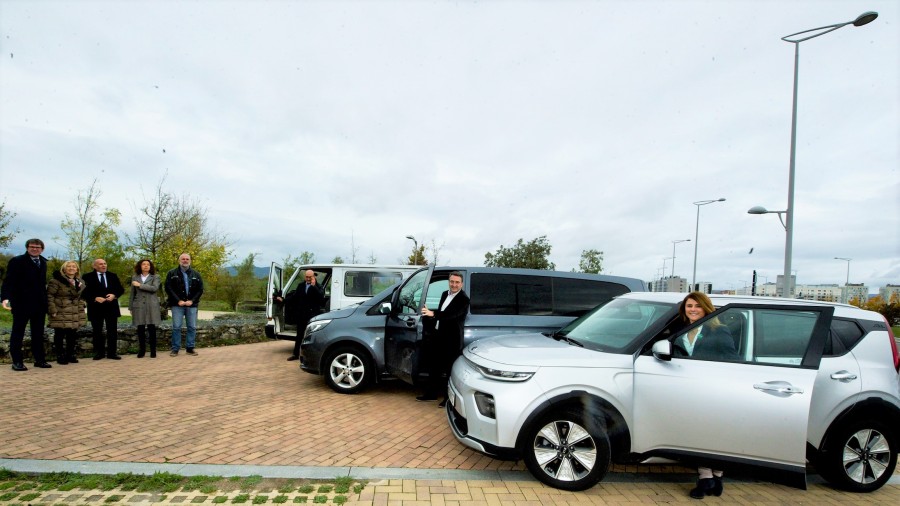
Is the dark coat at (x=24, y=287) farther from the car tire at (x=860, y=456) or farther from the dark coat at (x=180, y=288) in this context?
the car tire at (x=860, y=456)

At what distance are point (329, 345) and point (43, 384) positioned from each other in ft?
12.6

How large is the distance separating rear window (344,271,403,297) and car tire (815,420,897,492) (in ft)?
23.8

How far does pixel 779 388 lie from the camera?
10.7ft

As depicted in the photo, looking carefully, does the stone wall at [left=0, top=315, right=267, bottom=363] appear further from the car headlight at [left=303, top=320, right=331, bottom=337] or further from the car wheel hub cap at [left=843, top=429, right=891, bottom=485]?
the car wheel hub cap at [left=843, top=429, right=891, bottom=485]

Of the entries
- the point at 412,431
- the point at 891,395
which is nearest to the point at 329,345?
the point at 412,431

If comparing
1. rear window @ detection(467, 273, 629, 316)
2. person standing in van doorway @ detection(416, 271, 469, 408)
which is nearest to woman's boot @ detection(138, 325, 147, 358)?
person standing in van doorway @ detection(416, 271, 469, 408)

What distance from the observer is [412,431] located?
4.77 m

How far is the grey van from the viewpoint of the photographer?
585 cm

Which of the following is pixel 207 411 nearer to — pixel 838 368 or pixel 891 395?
pixel 838 368

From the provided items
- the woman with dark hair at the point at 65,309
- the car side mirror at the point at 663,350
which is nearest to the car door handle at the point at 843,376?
the car side mirror at the point at 663,350

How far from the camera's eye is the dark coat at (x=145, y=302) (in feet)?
26.8

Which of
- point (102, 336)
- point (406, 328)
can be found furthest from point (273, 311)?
point (406, 328)

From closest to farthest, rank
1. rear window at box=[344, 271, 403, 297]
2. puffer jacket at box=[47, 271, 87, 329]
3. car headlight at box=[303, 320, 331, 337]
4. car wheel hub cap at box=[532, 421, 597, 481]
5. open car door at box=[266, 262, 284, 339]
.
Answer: car wheel hub cap at box=[532, 421, 597, 481] → car headlight at box=[303, 320, 331, 337] → puffer jacket at box=[47, 271, 87, 329] → open car door at box=[266, 262, 284, 339] → rear window at box=[344, 271, 403, 297]

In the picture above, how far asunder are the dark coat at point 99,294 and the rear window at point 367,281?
396cm
